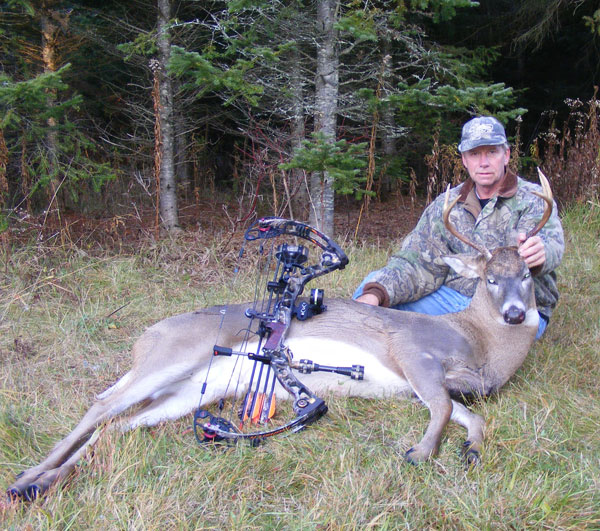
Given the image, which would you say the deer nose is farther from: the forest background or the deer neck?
the forest background

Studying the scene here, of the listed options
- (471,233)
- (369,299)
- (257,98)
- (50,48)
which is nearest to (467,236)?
(471,233)

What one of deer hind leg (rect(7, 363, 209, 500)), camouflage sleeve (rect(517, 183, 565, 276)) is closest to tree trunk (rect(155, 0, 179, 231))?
deer hind leg (rect(7, 363, 209, 500))

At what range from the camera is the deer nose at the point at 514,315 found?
296 centimetres

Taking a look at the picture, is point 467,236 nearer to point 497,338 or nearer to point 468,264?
point 468,264

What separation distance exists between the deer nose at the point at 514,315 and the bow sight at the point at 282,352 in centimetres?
81

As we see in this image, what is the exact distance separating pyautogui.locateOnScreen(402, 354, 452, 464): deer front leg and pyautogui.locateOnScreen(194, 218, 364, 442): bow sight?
28cm

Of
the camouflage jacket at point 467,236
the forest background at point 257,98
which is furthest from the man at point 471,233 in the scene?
the forest background at point 257,98

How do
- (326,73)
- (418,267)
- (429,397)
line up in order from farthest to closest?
(326,73)
(418,267)
(429,397)

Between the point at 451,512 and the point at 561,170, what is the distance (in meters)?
5.72

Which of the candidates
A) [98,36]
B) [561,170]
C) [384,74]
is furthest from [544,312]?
[98,36]

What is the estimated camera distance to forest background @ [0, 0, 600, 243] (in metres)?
5.15

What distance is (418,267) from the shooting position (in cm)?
393

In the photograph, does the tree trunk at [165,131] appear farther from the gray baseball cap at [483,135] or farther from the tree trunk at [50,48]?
the gray baseball cap at [483,135]

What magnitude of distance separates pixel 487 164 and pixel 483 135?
0.61 feet
